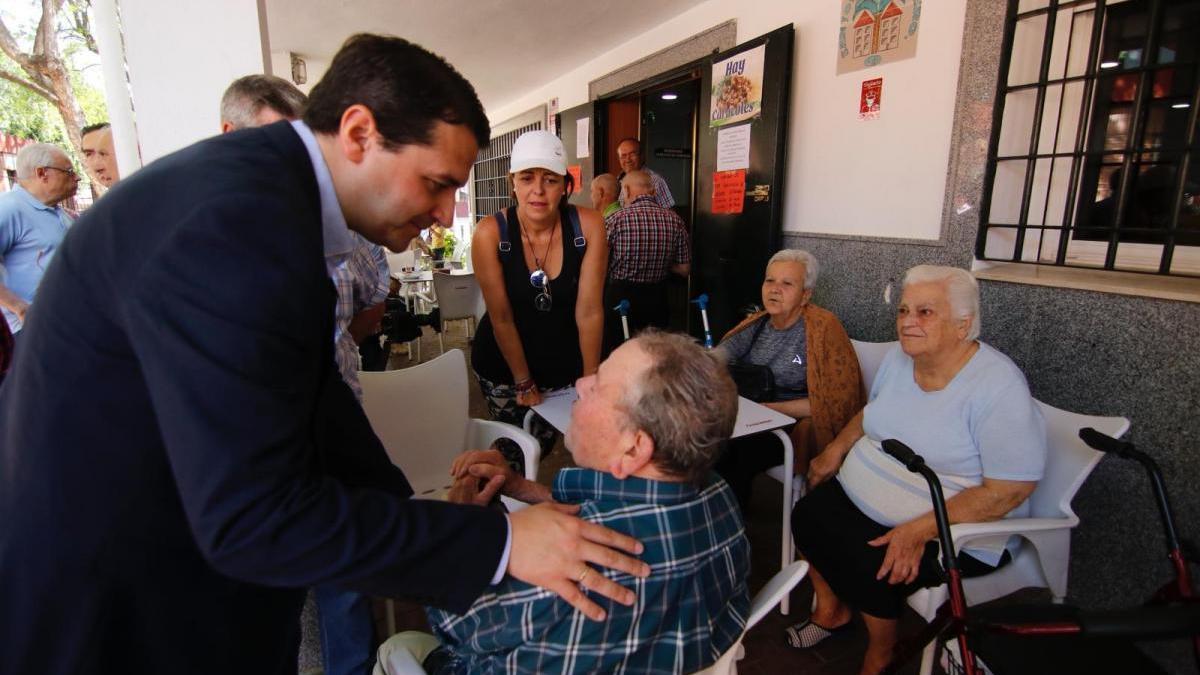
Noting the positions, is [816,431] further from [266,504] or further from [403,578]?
[266,504]

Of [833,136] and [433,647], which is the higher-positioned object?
[833,136]

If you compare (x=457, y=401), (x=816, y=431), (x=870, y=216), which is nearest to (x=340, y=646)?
(x=457, y=401)

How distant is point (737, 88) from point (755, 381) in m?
2.26

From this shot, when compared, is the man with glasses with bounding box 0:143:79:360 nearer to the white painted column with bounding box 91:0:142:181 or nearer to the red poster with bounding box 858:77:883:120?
the white painted column with bounding box 91:0:142:181

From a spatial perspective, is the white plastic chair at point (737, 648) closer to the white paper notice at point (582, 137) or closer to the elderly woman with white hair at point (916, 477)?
the elderly woman with white hair at point (916, 477)

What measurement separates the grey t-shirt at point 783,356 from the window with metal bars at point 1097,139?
3.00 ft

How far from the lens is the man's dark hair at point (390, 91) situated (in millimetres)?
767

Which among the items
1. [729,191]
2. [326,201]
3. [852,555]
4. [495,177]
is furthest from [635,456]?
[495,177]

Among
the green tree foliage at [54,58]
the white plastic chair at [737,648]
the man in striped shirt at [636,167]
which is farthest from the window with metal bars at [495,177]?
the white plastic chair at [737,648]

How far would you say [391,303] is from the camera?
4.77m

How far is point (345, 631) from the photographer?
1.66 meters

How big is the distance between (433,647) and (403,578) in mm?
601

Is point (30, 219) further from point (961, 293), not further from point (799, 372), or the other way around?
point (961, 293)

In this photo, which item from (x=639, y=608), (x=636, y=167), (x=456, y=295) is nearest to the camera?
(x=639, y=608)
